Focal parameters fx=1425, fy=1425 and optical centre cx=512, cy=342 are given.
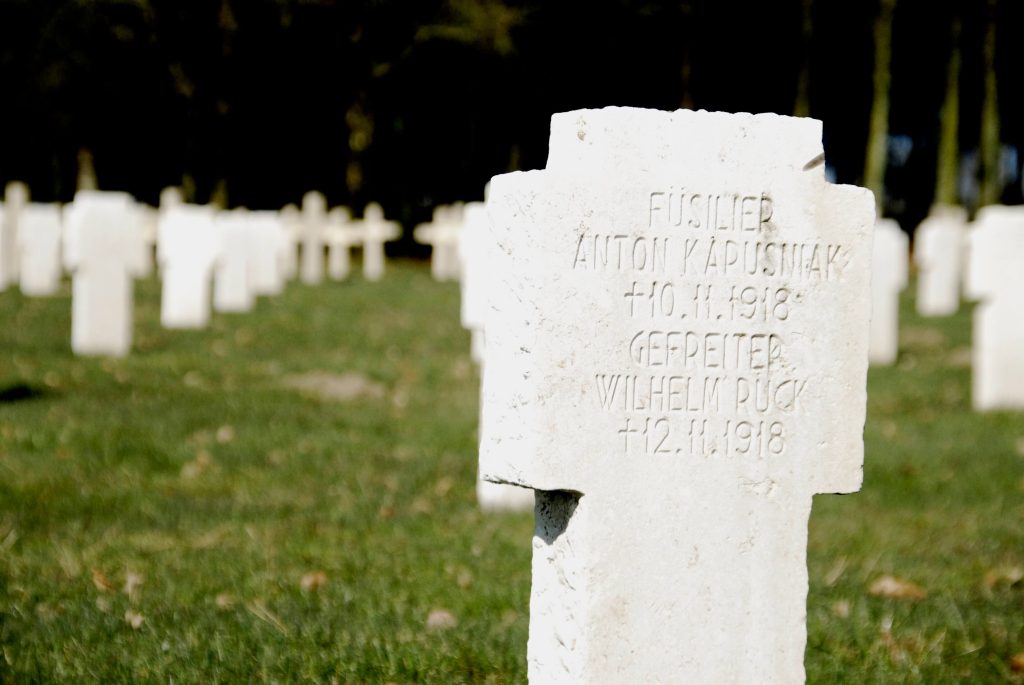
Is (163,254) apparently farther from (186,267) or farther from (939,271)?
(939,271)

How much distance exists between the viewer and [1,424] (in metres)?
9.05

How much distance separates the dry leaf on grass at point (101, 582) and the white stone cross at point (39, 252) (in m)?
12.7

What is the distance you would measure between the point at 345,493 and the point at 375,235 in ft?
61.4

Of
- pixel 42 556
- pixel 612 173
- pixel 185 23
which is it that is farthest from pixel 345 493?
pixel 185 23

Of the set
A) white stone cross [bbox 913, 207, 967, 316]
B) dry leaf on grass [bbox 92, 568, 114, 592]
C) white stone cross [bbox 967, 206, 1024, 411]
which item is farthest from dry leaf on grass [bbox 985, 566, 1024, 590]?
white stone cross [bbox 913, 207, 967, 316]

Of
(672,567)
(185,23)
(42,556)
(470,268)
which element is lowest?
(42,556)

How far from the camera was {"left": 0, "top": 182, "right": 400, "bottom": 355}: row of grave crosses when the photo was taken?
1225 centimetres

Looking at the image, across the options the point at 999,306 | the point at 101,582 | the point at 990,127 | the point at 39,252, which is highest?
the point at 990,127

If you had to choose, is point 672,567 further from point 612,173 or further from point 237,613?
point 237,613

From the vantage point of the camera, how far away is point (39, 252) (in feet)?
59.4

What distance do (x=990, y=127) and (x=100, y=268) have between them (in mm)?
24907

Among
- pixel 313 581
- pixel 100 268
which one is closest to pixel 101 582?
pixel 313 581

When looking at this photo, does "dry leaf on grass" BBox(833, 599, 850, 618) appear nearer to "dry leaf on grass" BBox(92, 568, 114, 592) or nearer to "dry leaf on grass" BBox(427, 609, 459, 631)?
"dry leaf on grass" BBox(427, 609, 459, 631)

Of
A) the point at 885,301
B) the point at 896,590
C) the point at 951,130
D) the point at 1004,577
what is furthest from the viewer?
the point at 951,130
